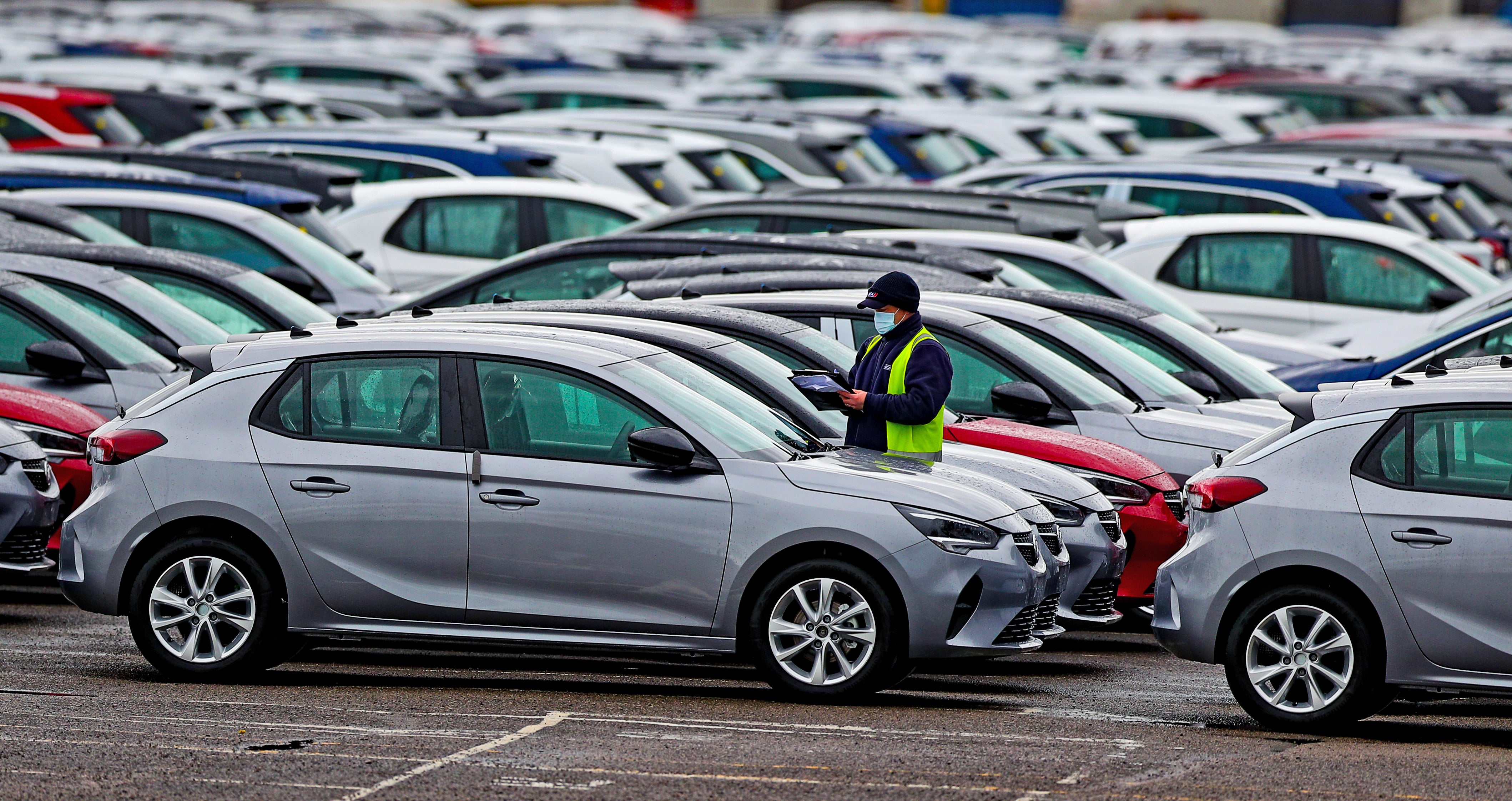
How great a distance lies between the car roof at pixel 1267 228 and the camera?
17.7 meters

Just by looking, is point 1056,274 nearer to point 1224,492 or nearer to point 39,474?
point 1224,492

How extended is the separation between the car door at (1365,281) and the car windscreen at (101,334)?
8914 millimetres

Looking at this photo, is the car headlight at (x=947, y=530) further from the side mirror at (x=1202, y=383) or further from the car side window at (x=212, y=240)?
the car side window at (x=212, y=240)

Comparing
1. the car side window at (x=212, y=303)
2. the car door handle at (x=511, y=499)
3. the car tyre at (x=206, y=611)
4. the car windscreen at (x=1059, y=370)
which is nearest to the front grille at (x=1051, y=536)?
the car door handle at (x=511, y=499)

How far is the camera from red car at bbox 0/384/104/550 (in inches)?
458

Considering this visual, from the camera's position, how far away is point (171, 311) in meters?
13.4

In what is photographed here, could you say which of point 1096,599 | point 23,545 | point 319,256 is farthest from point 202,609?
point 319,256

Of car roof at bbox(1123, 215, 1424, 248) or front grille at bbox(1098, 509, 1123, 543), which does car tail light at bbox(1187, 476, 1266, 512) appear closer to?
front grille at bbox(1098, 509, 1123, 543)

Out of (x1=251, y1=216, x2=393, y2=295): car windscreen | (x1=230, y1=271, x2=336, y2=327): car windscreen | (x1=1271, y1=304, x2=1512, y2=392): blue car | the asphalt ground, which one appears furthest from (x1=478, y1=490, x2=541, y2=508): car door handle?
(x1=251, y1=216, x2=393, y2=295): car windscreen

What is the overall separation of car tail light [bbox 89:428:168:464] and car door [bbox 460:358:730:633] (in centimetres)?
132

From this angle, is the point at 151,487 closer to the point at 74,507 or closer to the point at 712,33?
the point at 74,507

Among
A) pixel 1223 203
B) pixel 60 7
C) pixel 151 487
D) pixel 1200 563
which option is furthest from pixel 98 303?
pixel 60 7

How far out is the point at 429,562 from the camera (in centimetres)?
928

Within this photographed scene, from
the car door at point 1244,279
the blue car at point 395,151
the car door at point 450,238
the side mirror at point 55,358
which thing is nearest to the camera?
the side mirror at point 55,358
